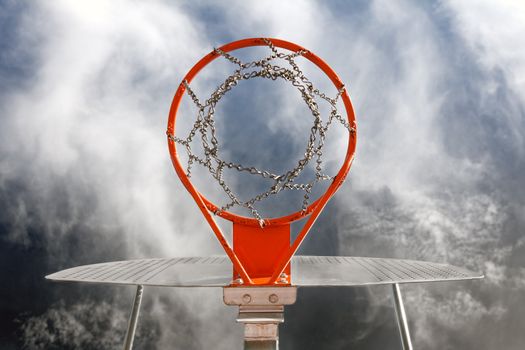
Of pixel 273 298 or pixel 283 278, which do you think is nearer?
pixel 273 298

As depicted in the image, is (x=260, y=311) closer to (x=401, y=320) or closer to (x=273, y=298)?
(x=273, y=298)

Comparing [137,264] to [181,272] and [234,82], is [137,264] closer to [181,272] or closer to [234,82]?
[181,272]

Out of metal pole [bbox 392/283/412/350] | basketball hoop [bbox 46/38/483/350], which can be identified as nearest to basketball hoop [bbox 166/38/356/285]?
basketball hoop [bbox 46/38/483/350]

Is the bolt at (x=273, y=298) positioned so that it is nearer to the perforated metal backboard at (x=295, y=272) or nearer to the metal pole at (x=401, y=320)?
the perforated metal backboard at (x=295, y=272)

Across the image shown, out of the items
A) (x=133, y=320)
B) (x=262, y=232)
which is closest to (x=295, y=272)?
(x=262, y=232)

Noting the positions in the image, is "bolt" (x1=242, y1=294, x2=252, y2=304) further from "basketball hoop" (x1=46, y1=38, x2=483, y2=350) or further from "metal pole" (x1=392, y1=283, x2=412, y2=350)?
"metal pole" (x1=392, y1=283, x2=412, y2=350)

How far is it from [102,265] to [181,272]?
3.35 feet

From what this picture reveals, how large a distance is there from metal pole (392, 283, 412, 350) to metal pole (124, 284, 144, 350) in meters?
2.50

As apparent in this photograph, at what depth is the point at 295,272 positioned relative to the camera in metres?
4.03

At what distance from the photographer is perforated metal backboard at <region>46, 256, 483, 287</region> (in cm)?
355

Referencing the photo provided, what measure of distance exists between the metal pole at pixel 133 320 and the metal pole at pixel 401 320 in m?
2.50

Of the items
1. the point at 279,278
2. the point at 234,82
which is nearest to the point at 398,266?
the point at 279,278

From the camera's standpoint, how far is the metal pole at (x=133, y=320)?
4.88 meters

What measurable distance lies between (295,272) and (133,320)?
1907mm
